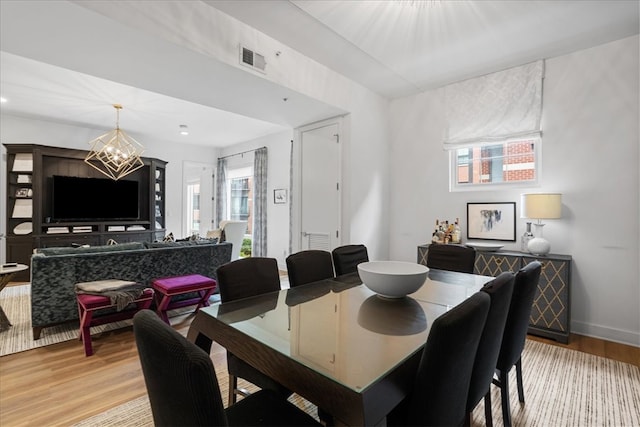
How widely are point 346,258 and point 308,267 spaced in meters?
0.46

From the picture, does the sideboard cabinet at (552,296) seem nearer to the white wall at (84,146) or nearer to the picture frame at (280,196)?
the picture frame at (280,196)

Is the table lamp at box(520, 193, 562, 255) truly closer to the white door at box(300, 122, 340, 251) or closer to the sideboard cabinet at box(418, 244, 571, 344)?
the sideboard cabinet at box(418, 244, 571, 344)

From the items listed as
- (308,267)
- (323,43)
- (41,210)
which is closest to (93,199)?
(41,210)

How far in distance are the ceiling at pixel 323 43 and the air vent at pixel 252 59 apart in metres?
0.09

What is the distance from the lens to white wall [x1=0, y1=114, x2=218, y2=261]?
5355 mm

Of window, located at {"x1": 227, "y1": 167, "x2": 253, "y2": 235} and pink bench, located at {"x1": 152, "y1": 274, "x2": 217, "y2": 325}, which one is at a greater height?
window, located at {"x1": 227, "y1": 167, "x2": 253, "y2": 235}

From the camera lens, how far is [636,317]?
9.30 ft

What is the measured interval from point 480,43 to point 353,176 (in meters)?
1.84

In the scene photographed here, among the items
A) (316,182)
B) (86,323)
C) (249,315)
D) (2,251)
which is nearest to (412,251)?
(316,182)

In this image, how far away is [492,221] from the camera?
3629mm

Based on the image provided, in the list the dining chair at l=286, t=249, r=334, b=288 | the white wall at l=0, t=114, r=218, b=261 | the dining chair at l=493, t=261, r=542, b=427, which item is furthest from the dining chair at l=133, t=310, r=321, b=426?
the white wall at l=0, t=114, r=218, b=261

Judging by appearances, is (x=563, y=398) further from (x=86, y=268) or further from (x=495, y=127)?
(x=86, y=268)

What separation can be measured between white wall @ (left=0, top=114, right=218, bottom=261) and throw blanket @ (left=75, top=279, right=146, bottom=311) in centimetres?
406

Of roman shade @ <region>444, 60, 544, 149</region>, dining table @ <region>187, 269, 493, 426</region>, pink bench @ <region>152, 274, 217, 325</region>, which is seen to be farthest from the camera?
roman shade @ <region>444, 60, 544, 149</region>
